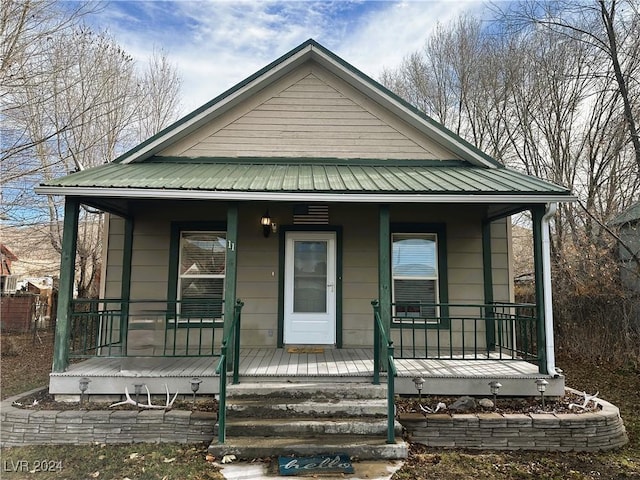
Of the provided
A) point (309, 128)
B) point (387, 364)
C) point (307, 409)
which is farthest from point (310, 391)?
point (309, 128)

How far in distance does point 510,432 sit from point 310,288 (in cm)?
372

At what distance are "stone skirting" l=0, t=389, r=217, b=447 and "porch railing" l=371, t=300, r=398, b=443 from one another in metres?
1.99

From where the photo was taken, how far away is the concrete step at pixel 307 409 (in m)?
4.82

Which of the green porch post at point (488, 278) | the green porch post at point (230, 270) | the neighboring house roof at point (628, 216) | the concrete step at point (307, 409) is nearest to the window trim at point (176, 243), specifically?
the green porch post at point (230, 270)

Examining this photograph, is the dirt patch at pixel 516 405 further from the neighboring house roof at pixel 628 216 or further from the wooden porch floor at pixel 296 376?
the neighboring house roof at pixel 628 216

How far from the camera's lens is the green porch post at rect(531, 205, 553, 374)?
5.56m

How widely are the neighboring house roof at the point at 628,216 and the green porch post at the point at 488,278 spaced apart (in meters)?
6.09

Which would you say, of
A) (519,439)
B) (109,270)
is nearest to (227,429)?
(519,439)

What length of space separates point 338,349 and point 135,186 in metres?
4.10

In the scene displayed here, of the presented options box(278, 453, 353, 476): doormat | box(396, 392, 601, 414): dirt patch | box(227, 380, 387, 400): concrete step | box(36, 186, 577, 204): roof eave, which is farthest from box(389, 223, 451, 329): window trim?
box(278, 453, 353, 476): doormat

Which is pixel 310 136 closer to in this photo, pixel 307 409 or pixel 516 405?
pixel 307 409

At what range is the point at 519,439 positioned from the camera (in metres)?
4.77

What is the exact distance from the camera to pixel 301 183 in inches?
237

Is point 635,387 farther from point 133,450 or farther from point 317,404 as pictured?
point 133,450
